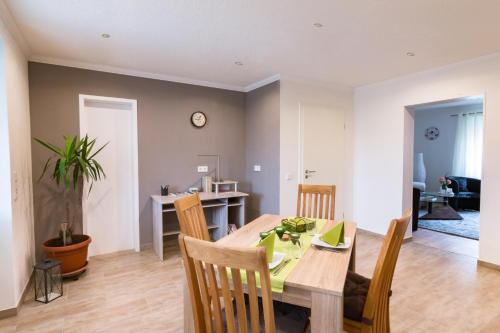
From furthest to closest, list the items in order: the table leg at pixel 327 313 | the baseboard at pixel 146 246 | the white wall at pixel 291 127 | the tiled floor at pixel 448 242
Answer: the white wall at pixel 291 127, the baseboard at pixel 146 246, the tiled floor at pixel 448 242, the table leg at pixel 327 313

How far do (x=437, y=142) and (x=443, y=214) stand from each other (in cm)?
234

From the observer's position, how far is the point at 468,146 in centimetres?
652

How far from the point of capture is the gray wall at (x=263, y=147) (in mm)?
4051

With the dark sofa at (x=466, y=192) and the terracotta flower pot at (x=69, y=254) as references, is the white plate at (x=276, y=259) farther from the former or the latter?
the dark sofa at (x=466, y=192)

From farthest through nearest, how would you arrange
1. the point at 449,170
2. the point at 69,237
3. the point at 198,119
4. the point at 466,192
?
the point at 449,170 < the point at 466,192 < the point at 198,119 < the point at 69,237

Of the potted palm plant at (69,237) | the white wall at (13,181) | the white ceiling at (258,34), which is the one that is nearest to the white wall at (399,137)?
the white ceiling at (258,34)

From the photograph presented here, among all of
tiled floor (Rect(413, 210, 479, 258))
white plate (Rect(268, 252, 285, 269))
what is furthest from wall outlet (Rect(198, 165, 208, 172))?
tiled floor (Rect(413, 210, 479, 258))

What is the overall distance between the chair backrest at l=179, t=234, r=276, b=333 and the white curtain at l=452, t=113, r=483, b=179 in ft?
24.2

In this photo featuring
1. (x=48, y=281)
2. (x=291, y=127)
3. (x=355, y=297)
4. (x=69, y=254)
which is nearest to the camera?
(x=355, y=297)

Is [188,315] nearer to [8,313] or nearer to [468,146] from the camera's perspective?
[8,313]

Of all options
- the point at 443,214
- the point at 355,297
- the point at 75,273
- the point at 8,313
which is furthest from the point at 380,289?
the point at 443,214

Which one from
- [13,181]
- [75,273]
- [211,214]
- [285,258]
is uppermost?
[13,181]

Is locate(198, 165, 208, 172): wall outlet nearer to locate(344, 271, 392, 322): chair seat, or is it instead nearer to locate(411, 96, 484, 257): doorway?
locate(344, 271, 392, 322): chair seat

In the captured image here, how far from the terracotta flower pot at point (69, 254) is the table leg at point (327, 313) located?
8.67ft
